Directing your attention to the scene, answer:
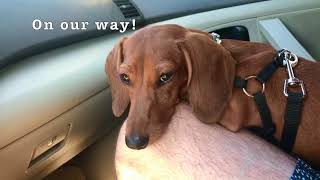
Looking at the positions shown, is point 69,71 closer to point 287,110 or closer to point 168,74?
point 168,74

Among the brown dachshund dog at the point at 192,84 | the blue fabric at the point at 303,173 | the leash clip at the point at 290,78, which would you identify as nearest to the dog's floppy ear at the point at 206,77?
the brown dachshund dog at the point at 192,84

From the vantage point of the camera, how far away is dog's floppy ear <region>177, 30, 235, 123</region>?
1.54 metres

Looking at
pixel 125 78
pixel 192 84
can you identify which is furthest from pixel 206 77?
pixel 125 78

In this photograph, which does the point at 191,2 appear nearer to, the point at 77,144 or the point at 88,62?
the point at 88,62

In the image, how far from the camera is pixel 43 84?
1531 mm

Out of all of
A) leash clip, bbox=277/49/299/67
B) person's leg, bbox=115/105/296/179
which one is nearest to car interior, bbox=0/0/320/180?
person's leg, bbox=115/105/296/179

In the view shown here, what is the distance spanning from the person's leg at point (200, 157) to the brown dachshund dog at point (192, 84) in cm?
5

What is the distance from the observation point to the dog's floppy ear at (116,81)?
1.62 m

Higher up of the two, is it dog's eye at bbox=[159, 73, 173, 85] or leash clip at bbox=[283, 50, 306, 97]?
dog's eye at bbox=[159, 73, 173, 85]

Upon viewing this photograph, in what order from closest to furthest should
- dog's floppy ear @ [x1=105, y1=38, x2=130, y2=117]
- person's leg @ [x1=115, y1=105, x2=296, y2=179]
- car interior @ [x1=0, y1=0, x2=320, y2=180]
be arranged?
person's leg @ [x1=115, y1=105, x2=296, y2=179], car interior @ [x1=0, y1=0, x2=320, y2=180], dog's floppy ear @ [x1=105, y1=38, x2=130, y2=117]

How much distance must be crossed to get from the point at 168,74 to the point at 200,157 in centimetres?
26

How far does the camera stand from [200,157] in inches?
54.2

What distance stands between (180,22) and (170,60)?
17.5 inches

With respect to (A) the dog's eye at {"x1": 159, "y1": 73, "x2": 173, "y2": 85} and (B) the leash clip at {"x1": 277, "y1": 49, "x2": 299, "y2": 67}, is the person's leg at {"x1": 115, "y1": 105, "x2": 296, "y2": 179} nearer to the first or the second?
(A) the dog's eye at {"x1": 159, "y1": 73, "x2": 173, "y2": 85}
